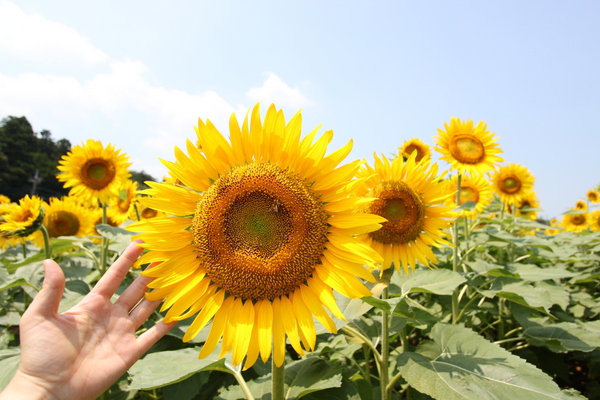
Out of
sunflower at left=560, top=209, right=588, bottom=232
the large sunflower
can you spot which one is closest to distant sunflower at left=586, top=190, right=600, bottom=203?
sunflower at left=560, top=209, right=588, bottom=232

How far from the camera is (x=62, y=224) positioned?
606cm

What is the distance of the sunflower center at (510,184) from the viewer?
726 centimetres

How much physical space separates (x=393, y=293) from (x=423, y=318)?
319mm

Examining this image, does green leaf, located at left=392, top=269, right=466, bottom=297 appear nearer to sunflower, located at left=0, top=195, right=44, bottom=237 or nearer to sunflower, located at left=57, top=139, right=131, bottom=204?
sunflower, located at left=0, top=195, right=44, bottom=237

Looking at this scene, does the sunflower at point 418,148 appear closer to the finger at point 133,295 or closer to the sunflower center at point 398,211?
the sunflower center at point 398,211

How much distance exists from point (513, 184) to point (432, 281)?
219 inches

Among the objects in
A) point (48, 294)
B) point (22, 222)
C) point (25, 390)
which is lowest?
point (25, 390)

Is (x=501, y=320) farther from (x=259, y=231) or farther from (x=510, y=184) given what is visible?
(x=510, y=184)

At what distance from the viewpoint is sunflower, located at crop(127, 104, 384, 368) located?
179 centimetres

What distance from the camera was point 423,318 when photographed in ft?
9.90

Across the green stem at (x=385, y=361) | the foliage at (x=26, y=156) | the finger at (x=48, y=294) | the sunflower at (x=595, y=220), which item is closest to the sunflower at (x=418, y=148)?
the green stem at (x=385, y=361)

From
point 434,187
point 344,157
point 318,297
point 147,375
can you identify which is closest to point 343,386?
point 318,297

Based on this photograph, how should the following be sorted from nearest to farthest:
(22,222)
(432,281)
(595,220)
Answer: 1. (432,281)
2. (22,222)
3. (595,220)

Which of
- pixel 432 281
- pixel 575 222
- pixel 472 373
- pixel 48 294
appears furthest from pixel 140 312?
pixel 575 222
